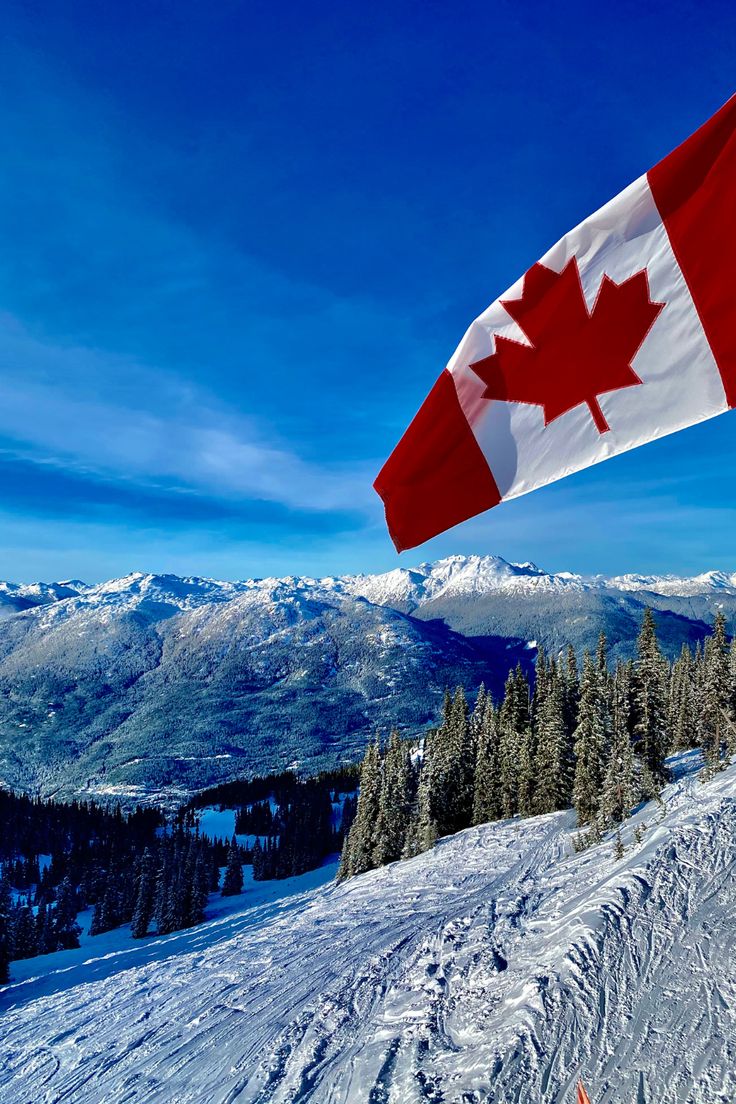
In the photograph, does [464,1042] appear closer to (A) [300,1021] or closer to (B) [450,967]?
(B) [450,967]

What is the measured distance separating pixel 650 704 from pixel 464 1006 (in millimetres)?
30247

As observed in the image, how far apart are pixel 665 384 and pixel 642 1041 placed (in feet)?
40.0

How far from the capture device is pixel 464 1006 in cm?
1338

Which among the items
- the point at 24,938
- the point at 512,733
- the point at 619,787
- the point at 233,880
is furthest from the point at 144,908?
the point at 619,787

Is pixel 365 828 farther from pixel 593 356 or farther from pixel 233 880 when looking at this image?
pixel 233 880

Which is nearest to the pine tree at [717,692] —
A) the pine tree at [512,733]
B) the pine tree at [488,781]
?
the pine tree at [512,733]

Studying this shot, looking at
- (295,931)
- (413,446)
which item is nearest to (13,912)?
(295,931)

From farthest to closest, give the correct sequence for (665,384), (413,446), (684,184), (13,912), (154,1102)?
(13,912) < (154,1102) < (413,446) < (665,384) < (684,184)

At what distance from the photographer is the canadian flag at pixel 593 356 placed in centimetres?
459

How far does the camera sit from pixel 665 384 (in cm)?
495

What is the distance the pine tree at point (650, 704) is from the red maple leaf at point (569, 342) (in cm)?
3616

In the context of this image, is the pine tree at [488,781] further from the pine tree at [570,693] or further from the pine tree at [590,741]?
the pine tree at [590,741]

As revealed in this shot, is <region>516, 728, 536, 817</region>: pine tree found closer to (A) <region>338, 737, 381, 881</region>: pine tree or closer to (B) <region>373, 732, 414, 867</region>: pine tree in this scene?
(B) <region>373, 732, 414, 867</region>: pine tree

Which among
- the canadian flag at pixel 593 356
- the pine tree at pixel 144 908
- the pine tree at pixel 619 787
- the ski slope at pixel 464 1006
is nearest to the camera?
the canadian flag at pixel 593 356
